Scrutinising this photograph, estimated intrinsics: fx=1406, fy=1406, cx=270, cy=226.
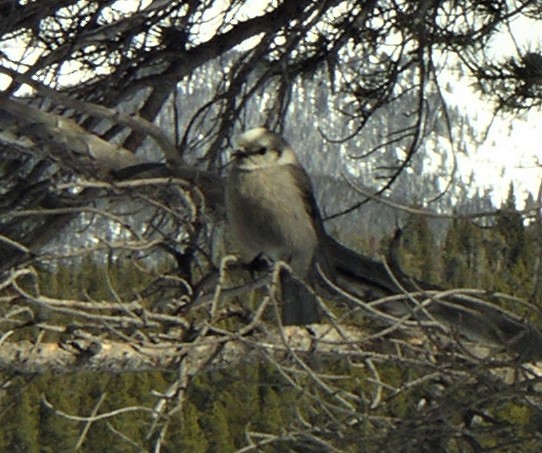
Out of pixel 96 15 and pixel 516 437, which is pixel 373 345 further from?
pixel 96 15

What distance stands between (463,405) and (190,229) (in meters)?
0.86

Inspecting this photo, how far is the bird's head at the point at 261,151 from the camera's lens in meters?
4.09

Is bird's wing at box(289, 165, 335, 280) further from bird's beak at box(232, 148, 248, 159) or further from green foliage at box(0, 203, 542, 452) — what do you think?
green foliage at box(0, 203, 542, 452)

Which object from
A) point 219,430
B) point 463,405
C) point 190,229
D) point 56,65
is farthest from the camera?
point 219,430

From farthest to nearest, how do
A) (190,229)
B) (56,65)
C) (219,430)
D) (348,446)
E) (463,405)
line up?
(219,430), (56,65), (190,229), (348,446), (463,405)

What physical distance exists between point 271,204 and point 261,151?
6.3 inches

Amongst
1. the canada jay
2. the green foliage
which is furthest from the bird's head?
the green foliage

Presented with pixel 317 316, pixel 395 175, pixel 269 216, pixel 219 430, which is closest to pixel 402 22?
pixel 395 175

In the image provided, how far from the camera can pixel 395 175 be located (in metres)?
4.24

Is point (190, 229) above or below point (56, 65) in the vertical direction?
below

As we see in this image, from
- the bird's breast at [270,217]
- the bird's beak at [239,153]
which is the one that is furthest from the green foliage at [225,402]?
the bird's beak at [239,153]

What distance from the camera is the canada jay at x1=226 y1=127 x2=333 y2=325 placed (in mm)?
4020

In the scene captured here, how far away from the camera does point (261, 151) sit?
4133mm

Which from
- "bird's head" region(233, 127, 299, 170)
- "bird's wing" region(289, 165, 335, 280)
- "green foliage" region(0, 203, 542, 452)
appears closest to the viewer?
"green foliage" region(0, 203, 542, 452)
